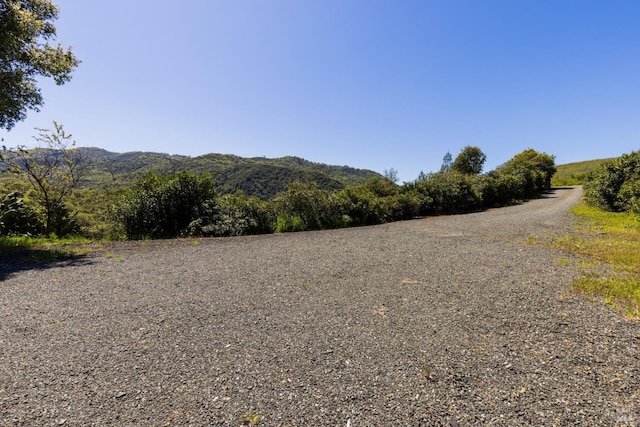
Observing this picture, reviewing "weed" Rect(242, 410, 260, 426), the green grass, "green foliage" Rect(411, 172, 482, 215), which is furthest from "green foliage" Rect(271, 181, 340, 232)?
"weed" Rect(242, 410, 260, 426)

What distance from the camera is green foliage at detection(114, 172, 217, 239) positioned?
10461 millimetres

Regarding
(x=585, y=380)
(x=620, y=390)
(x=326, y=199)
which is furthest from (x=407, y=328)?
(x=326, y=199)

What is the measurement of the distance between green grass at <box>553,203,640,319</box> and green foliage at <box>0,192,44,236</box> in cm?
1479

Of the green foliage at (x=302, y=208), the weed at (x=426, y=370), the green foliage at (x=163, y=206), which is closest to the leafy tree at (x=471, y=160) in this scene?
the green foliage at (x=302, y=208)

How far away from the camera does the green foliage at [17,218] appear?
909 cm

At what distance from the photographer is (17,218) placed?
9.46 m

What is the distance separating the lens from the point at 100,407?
2.30m

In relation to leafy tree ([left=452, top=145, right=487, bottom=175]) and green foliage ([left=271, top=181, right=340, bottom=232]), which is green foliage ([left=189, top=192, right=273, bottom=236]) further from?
leafy tree ([left=452, top=145, right=487, bottom=175])

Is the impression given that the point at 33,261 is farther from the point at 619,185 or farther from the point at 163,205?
the point at 619,185

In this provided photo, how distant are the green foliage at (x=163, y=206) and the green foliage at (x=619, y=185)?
20.8 m

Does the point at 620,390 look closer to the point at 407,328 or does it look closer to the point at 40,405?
the point at 407,328

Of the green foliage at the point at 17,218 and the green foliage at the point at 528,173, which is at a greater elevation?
the green foliage at the point at 528,173

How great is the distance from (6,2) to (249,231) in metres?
9.04

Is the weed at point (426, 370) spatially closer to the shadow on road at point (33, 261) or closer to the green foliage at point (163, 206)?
the shadow on road at point (33, 261)
